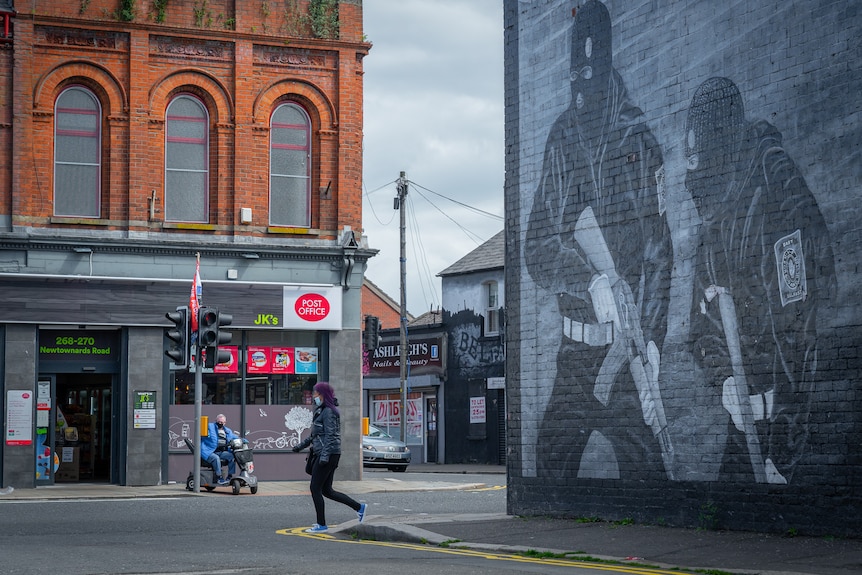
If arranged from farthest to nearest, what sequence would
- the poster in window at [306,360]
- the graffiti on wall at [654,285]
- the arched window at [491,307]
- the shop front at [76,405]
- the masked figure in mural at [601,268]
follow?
the arched window at [491,307] < the poster in window at [306,360] < the shop front at [76,405] < the masked figure in mural at [601,268] < the graffiti on wall at [654,285]

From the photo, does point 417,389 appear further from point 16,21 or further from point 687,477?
point 687,477

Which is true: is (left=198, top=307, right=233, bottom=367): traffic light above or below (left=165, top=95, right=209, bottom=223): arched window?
below

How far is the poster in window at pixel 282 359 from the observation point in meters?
26.2

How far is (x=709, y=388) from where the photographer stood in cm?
1316

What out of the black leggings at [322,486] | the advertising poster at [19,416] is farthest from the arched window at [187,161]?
the black leggings at [322,486]

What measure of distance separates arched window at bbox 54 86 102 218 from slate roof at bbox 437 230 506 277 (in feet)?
58.8

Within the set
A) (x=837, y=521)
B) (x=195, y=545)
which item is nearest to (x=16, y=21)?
(x=195, y=545)

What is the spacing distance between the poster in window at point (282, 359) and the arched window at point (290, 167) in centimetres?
283

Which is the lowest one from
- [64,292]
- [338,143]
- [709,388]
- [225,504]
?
[225,504]

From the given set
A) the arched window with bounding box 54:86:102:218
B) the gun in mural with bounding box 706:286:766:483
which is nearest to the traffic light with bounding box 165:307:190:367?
the arched window with bounding box 54:86:102:218

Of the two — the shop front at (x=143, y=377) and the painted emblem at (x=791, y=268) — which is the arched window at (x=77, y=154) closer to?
the shop front at (x=143, y=377)

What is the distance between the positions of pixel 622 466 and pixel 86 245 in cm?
1436

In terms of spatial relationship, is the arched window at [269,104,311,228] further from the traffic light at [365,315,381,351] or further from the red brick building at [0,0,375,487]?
the traffic light at [365,315,381,351]

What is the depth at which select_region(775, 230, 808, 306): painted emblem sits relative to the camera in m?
A: 12.2
